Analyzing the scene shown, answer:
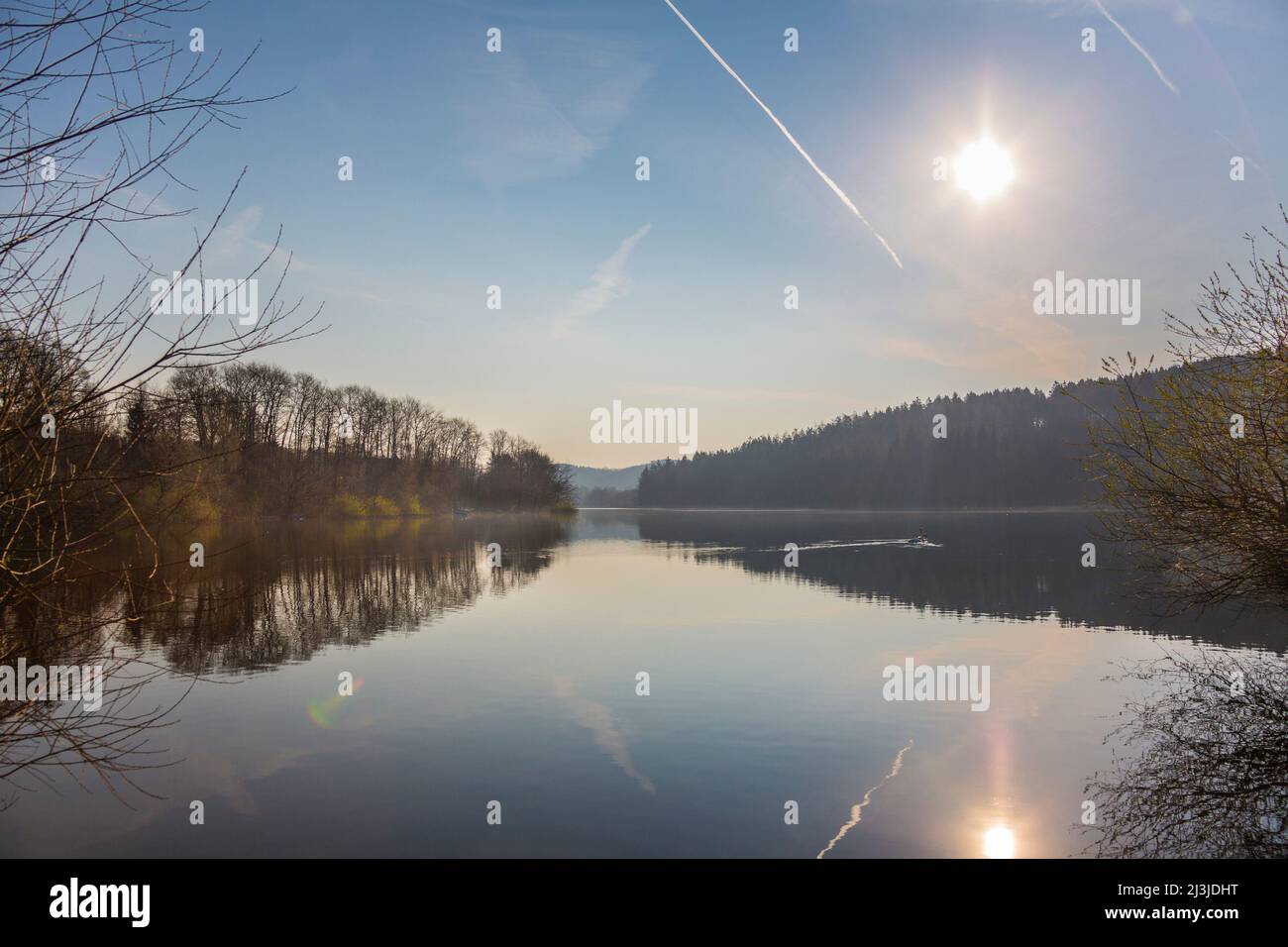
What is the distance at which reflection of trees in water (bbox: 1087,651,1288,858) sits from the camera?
889 centimetres

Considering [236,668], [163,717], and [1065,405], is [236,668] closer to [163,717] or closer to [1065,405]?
[163,717]

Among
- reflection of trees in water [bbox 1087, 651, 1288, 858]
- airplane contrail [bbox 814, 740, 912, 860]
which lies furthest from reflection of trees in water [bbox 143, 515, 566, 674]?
reflection of trees in water [bbox 1087, 651, 1288, 858]

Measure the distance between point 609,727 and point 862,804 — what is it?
4793mm

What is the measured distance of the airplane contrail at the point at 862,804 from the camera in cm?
871

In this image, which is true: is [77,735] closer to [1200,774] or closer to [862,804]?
[862,804]

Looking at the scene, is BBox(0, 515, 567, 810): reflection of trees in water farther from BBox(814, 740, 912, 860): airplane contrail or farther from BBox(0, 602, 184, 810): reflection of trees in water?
BBox(814, 740, 912, 860): airplane contrail

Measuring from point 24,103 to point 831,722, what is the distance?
13.2 meters

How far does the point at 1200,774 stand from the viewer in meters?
10.9

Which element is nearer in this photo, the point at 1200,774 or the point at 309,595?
the point at 1200,774

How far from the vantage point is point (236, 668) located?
17.8 metres

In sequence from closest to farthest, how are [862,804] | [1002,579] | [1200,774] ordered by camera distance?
1. [862,804]
2. [1200,774]
3. [1002,579]

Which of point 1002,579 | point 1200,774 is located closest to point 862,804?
point 1200,774

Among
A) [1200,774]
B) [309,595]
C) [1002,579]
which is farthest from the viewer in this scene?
[1002,579]
